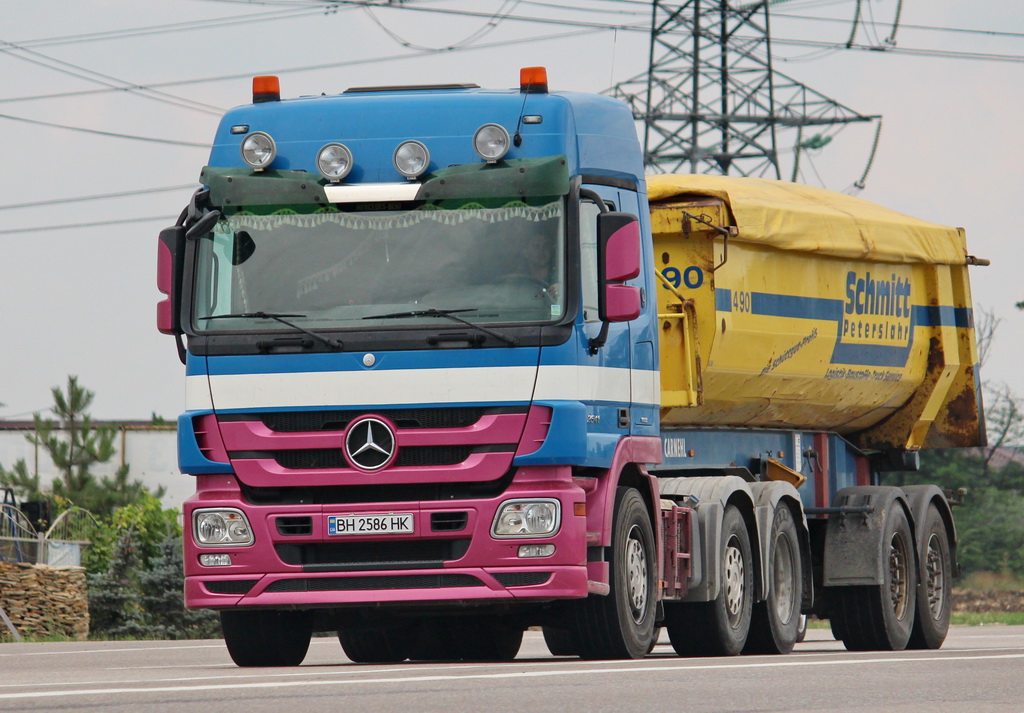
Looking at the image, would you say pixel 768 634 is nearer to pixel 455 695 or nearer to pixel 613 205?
pixel 613 205

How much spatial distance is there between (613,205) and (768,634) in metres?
4.39

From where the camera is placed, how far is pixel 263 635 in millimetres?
12984

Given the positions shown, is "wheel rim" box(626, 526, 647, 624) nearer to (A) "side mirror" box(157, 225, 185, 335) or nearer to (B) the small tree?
(A) "side mirror" box(157, 225, 185, 335)

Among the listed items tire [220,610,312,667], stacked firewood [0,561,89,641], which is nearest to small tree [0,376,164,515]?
stacked firewood [0,561,89,641]

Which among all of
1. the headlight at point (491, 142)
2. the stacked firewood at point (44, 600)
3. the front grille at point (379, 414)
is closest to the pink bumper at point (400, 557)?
the front grille at point (379, 414)

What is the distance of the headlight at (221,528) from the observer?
11984 mm

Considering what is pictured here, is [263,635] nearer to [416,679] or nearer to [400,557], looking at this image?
[400,557]

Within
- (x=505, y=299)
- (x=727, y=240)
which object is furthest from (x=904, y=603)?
(x=505, y=299)

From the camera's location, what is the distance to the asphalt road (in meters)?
8.74

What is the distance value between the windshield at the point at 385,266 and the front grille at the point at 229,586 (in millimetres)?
1492

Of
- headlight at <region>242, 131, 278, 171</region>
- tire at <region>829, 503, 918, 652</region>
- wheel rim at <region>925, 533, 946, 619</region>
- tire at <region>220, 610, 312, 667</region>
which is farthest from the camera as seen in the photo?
wheel rim at <region>925, 533, 946, 619</region>

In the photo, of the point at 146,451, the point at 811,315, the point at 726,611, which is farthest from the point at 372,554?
the point at 146,451

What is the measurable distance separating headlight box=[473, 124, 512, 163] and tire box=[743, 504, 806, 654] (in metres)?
4.56

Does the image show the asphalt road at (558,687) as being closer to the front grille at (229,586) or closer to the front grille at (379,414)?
the front grille at (229,586)
